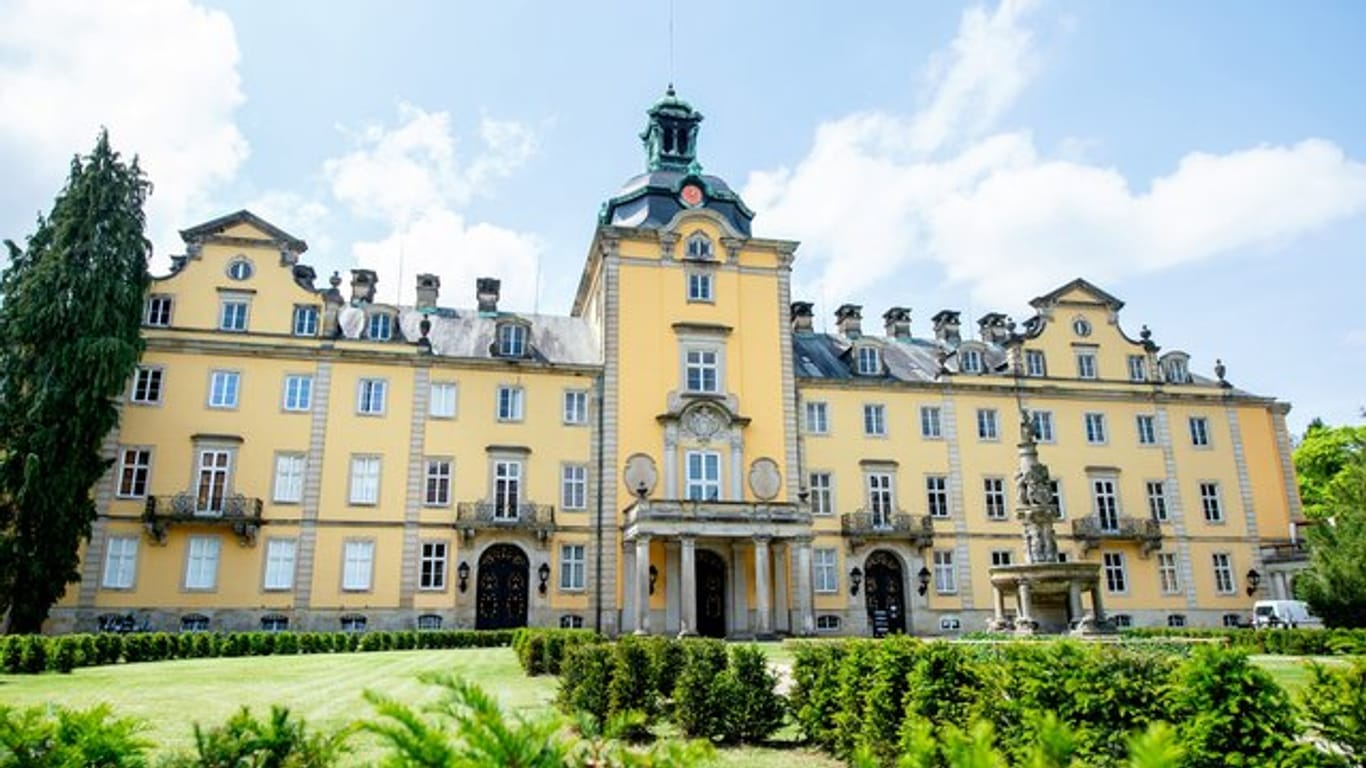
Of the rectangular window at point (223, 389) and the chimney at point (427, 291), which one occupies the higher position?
the chimney at point (427, 291)

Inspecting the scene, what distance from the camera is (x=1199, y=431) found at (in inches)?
1625

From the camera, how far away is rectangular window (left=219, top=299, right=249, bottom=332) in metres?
32.9

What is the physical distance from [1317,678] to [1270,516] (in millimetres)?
41350

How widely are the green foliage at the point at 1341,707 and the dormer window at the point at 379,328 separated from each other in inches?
1293

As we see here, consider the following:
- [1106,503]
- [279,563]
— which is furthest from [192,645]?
[1106,503]

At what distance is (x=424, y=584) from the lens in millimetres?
32031

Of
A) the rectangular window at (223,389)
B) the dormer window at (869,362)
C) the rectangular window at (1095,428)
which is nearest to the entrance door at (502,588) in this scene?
the rectangular window at (223,389)

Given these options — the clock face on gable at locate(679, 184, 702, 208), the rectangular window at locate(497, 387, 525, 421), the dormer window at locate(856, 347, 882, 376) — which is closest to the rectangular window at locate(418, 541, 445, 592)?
the rectangular window at locate(497, 387, 525, 421)

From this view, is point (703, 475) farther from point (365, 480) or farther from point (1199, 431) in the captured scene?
point (1199, 431)

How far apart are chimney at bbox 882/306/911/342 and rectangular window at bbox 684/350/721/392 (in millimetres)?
12003

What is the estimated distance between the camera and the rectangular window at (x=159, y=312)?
3216 cm

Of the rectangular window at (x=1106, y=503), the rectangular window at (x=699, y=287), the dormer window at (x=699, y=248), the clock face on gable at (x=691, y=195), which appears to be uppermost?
the clock face on gable at (x=691, y=195)

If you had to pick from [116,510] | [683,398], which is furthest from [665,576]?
[116,510]

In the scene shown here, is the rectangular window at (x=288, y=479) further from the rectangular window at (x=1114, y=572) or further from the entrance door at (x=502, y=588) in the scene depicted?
the rectangular window at (x=1114, y=572)
